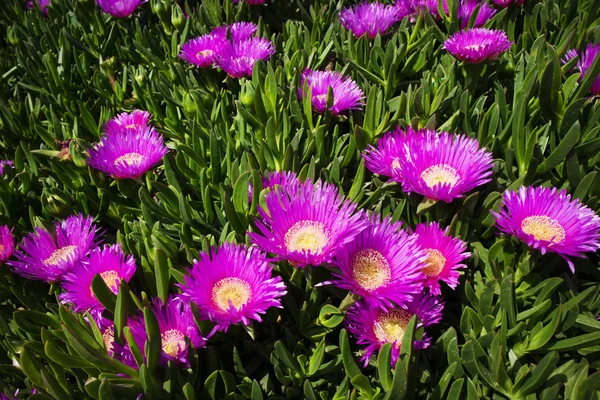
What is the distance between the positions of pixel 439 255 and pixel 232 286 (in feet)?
1.12

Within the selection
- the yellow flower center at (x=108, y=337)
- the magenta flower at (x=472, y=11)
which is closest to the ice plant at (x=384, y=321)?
the yellow flower center at (x=108, y=337)

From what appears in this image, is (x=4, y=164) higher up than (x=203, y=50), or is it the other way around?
(x=203, y=50)

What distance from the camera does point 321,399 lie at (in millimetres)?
822

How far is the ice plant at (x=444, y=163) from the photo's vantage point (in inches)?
34.4

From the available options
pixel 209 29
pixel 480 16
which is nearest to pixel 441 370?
pixel 480 16

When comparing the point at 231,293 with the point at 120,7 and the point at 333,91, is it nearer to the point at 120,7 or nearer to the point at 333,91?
the point at 333,91

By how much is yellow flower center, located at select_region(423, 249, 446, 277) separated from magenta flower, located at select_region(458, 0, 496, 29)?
0.84 meters

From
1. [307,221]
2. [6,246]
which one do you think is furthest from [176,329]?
[6,246]

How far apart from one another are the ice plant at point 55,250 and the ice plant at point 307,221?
0.36 m

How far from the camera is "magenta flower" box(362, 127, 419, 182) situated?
0.95 meters

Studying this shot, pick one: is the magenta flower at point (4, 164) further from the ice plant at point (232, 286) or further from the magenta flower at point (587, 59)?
the magenta flower at point (587, 59)

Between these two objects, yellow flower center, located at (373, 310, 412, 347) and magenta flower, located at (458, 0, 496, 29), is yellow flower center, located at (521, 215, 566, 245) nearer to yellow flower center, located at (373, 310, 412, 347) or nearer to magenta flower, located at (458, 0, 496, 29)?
yellow flower center, located at (373, 310, 412, 347)

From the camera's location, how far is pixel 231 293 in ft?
2.54

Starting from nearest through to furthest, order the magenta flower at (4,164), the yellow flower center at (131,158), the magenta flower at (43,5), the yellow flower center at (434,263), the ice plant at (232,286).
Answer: the ice plant at (232,286) < the yellow flower center at (434,263) < the yellow flower center at (131,158) < the magenta flower at (4,164) < the magenta flower at (43,5)
